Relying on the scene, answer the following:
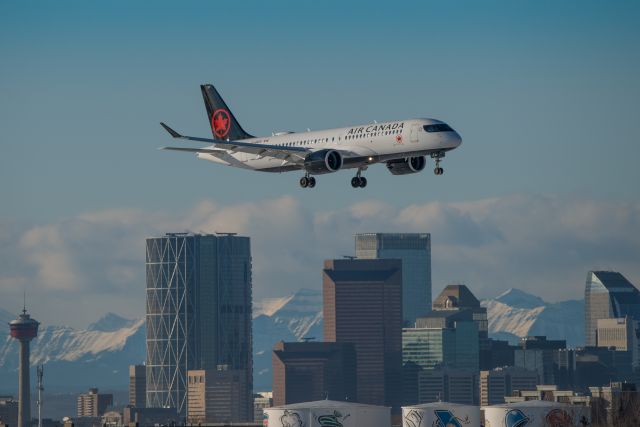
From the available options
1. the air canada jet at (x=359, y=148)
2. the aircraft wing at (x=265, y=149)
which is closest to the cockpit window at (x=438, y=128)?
the air canada jet at (x=359, y=148)

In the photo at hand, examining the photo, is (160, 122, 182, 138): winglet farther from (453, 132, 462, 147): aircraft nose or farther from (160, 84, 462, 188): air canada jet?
(453, 132, 462, 147): aircraft nose

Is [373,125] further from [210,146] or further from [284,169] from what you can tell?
[210,146]

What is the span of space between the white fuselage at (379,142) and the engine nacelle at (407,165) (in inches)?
69.1

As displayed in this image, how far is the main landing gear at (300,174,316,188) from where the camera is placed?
7156 inches

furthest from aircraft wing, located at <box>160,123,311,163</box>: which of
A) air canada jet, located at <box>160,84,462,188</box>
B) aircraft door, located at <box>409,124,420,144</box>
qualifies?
aircraft door, located at <box>409,124,420,144</box>

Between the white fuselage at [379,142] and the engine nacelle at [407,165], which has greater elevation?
the white fuselage at [379,142]

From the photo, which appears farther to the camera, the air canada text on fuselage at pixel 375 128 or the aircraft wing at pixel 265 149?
the aircraft wing at pixel 265 149

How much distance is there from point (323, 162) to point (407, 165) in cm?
944

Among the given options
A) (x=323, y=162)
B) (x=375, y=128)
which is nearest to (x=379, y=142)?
(x=375, y=128)

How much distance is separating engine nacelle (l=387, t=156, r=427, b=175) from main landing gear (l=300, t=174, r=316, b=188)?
886cm

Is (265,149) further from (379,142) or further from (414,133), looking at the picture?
(414,133)

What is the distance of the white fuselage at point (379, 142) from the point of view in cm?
17362

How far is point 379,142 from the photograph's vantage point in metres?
176

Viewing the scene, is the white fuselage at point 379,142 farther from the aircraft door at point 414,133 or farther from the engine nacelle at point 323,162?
the engine nacelle at point 323,162
